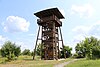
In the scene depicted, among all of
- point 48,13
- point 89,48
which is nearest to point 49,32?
point 48,13

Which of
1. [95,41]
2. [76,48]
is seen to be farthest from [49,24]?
[76,48]

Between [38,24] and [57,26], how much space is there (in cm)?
812

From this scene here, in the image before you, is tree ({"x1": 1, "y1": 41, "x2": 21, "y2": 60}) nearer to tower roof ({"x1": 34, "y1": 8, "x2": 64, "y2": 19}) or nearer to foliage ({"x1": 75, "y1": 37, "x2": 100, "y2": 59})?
tower roof ({"x1": 34, "y1": 8, "x2": 64, "y2": 19})

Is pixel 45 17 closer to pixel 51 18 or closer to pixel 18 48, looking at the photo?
pixel 51 18

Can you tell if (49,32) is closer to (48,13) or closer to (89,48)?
(48,13)

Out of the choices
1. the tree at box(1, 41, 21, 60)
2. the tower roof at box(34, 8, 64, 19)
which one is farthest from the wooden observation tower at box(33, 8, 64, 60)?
the tree at box(1, 41, 21, 60)

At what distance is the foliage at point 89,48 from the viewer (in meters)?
52.6

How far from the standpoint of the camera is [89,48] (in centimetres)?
6191

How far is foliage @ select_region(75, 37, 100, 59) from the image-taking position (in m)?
52.6

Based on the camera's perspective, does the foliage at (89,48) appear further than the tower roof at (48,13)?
No

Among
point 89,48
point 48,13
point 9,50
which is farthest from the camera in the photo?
point 89,48

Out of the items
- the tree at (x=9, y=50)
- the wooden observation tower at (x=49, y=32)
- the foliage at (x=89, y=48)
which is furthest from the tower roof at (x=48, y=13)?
the foliage at (x=89, y=48)

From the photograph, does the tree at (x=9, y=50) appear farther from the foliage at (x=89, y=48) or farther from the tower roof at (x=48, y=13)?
the foliage at (x=89, y=48)

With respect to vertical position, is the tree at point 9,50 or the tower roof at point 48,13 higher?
the tower roof at point 48,13
